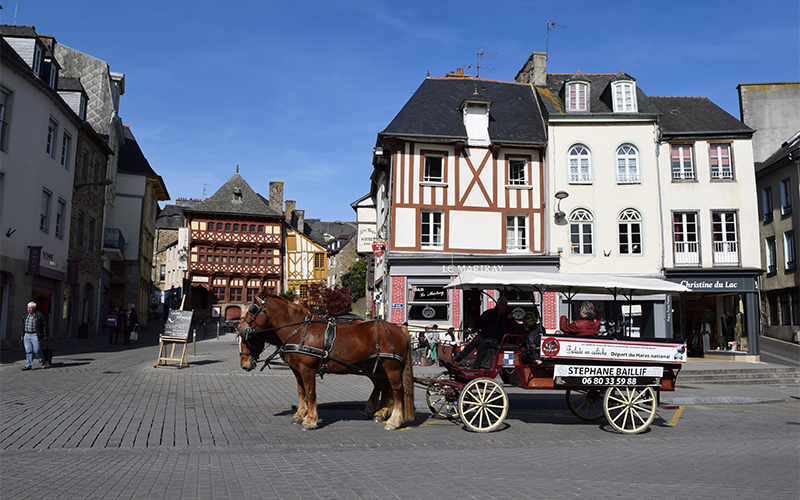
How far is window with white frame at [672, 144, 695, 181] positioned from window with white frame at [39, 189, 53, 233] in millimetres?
24654

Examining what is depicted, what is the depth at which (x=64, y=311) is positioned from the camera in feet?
82.3

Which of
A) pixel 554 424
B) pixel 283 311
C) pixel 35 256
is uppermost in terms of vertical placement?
pixel 35 256

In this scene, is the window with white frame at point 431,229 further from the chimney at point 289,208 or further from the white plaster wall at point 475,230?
the chimney at point 289,208

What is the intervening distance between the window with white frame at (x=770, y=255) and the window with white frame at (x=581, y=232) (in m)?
13.3

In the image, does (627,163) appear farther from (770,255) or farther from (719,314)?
(770,255)

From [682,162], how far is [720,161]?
1542mm

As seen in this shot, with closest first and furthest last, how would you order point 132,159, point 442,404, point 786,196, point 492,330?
point 492,330 < point 442,404 < point 786,196 < point 132,159

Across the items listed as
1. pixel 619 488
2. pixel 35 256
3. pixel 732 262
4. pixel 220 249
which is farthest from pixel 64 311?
pixel 220 249

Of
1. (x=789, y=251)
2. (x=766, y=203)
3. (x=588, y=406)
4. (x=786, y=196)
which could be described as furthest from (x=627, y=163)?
(x=588, y=406)

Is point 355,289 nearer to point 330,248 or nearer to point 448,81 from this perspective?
point 330,248

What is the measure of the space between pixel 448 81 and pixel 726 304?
15.5 meters

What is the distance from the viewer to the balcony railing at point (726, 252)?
2505cm

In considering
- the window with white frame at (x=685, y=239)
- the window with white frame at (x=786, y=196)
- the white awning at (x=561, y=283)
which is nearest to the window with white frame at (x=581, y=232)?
the window with white frame at (x=685, y=239)

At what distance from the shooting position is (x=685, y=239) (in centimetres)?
2530
